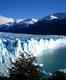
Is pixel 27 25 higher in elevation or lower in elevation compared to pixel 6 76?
higher

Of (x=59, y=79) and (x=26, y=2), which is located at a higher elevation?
(x=26, y=2)

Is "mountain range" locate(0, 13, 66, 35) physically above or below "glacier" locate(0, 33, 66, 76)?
above

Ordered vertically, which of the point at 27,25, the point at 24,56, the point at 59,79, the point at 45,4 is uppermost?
the point at 45,4

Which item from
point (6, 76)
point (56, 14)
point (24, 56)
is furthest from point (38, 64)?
point (56, 14)

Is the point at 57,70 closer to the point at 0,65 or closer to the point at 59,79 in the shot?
the point at 59,79

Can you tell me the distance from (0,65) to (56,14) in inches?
44.1

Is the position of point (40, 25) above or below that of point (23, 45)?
above

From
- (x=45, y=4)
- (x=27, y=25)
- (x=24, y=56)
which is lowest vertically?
(x=24, y=56)

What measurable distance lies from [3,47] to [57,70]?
2.83 ft

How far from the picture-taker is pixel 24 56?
3.99m

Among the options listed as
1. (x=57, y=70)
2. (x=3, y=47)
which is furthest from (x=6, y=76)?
(x=57, y=70)

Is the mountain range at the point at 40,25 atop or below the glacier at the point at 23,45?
atop

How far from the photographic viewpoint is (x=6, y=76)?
13.2ft

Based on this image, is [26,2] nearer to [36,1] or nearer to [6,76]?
[36,1]
